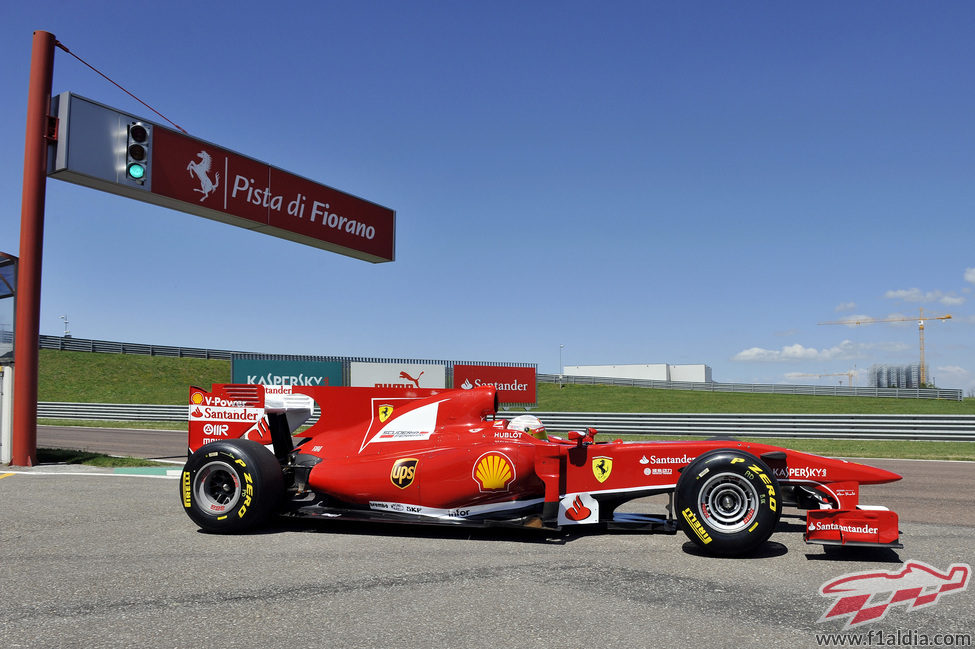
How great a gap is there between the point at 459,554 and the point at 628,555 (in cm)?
136

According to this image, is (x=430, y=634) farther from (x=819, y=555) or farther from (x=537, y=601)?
(x=819, y=555)

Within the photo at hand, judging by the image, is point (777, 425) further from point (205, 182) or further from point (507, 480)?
point (507, 480)

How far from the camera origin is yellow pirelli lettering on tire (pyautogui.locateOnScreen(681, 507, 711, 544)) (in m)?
5.80

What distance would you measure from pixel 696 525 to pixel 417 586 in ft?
7.67

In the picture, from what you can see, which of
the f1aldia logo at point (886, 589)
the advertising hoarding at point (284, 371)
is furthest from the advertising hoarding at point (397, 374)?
the f1aldia logo at point (886, 589)

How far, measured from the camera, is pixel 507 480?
6.60m

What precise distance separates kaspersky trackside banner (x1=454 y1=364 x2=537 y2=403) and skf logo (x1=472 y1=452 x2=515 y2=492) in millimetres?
22675

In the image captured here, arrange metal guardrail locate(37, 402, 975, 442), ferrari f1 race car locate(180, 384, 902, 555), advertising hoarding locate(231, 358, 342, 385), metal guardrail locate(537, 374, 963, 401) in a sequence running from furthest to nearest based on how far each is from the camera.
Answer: metal guardrail locate(537, 374, 963, 401)
advertising hoarding locate(231, 358, 342, 385)
metal guardrail locate(37, 402, 975, 442)
ferrari f1 race car locate(180, 384, 902, 555)

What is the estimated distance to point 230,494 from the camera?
23.1 ft

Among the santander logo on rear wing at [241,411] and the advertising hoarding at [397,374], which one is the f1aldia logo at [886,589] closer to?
the santander logo on rear wing at [241,411]

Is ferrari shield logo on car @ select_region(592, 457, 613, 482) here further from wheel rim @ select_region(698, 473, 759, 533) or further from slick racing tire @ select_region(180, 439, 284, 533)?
slick racing tire @ select_region(180, 439, 284, 533)

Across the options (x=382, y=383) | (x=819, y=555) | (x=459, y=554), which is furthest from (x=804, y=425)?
(x=459, y=554)

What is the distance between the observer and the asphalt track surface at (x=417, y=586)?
3.97m

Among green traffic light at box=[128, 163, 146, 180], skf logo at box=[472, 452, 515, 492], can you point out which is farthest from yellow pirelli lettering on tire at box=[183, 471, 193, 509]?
green traffic light at box=[128, 163, 146, 180]
